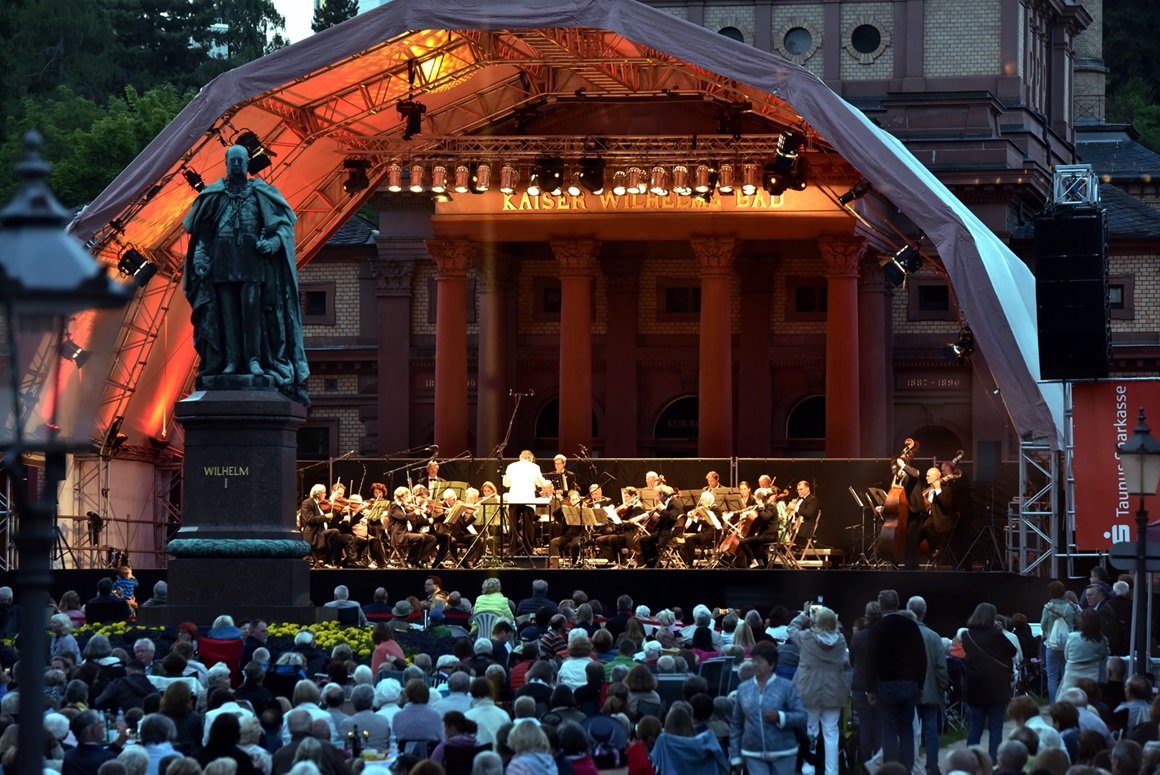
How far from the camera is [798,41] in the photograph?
5116 cm

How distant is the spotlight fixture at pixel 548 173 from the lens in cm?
3444

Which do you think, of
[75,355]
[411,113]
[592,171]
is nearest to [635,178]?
[592,171]

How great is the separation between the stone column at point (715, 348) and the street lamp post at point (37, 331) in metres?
32.9

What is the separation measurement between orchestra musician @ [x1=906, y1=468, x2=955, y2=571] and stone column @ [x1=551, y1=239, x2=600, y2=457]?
10.4 meters

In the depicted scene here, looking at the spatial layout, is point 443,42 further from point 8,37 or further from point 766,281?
point 8,37

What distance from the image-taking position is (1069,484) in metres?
27.8

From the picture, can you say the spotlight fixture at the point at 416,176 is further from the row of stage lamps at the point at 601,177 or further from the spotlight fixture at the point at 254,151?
the spotlight fixture at the point at 254,151

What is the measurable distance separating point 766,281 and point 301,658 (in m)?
31.7

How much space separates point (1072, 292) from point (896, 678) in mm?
12127

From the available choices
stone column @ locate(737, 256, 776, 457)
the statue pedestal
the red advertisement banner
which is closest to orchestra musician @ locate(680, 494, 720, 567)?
the red advertisement banner

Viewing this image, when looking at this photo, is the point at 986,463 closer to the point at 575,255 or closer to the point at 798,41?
the point at 575,255

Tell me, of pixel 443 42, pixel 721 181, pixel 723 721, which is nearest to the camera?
pixel 723 721

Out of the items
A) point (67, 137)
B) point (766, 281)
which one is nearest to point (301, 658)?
point (766, 281)

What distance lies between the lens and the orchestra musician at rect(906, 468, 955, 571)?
32.0 meters
